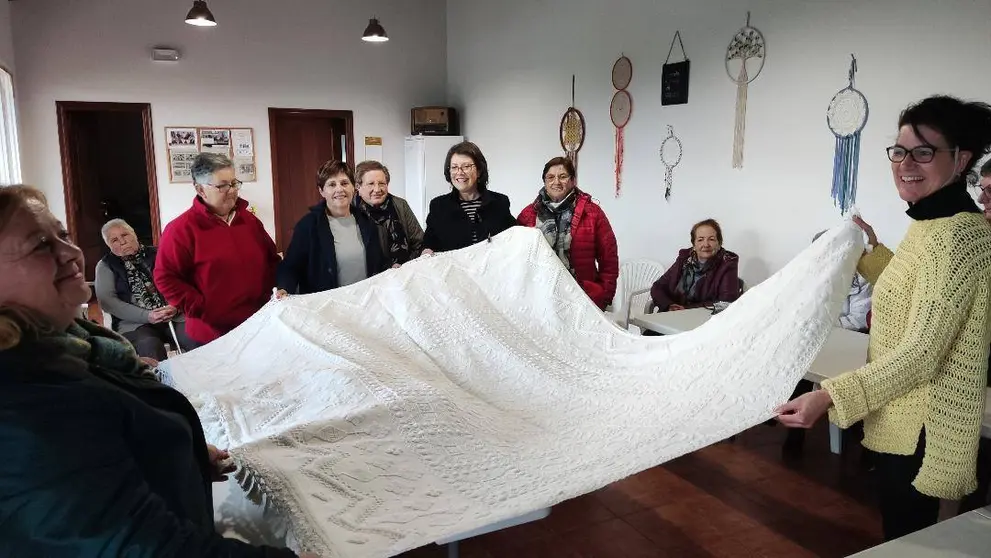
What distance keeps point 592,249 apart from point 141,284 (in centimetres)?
228

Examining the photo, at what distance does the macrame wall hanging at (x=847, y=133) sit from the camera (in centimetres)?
347

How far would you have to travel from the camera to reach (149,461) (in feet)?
3.06

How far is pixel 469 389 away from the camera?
210 centimetres

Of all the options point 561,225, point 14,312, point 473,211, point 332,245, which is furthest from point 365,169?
point 14,312

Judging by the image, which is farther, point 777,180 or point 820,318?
point 777,180

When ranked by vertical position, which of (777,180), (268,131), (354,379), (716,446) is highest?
(268,131)

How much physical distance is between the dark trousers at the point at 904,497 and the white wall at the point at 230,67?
6.52 m

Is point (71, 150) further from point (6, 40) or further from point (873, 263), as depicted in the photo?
point (873, 263)

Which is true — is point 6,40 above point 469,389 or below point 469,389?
above

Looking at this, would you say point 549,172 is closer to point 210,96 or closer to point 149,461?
point 149,461

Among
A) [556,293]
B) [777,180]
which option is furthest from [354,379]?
[777,180]

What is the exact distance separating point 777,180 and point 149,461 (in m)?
3.80

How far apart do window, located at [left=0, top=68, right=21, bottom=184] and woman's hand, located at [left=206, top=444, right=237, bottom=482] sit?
5188 mm

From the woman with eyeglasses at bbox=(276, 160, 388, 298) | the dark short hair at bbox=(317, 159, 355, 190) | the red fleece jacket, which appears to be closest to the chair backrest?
the woman with eyeglasses at bbox=(276, 160, 388, 298)
